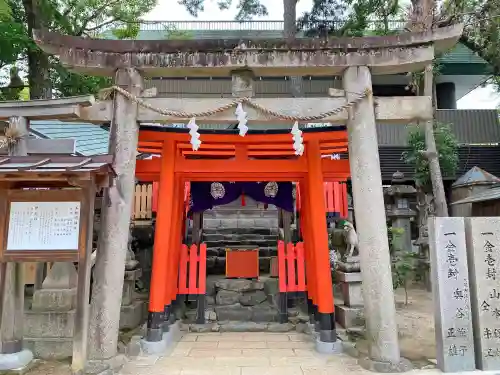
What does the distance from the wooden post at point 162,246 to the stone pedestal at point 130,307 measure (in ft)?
3.81

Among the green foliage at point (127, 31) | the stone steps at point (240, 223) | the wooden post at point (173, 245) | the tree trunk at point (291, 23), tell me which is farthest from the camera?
the green foliage at point (127, 31)

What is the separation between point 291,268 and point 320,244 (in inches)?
58.6

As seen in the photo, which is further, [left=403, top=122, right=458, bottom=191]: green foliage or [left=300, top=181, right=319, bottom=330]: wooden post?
[left=403, top=122, right=458, bottom=191]: green foliage

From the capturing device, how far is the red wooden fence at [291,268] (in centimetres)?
796

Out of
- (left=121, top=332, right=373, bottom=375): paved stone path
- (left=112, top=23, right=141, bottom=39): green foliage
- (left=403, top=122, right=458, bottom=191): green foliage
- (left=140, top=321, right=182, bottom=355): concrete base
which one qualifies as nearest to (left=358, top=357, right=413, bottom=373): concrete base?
(left=121, top=332, right=373, bottom=375): paved stone path

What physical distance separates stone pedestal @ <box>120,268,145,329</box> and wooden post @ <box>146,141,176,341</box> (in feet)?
3.81

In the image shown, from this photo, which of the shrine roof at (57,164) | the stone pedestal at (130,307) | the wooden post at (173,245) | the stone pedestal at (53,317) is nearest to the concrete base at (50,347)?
the stone pedestal at (53,317)

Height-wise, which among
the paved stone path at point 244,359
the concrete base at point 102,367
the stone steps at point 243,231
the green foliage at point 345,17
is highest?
the green foliage at point 345,17

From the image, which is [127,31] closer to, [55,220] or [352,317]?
[55,220]

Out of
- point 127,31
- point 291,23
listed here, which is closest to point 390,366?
point 291,23

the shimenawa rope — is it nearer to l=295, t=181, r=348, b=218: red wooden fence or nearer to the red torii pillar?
the red torii pillar

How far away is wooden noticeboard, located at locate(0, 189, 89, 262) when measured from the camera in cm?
472

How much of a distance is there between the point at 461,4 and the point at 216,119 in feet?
39.4

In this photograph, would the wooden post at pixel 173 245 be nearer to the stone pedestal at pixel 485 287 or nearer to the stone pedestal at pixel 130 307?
the stone pedestal at pixel 130 307
